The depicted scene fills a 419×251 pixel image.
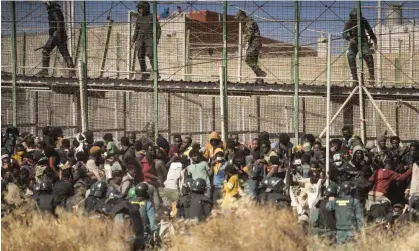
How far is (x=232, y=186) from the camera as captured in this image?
61.9 feet

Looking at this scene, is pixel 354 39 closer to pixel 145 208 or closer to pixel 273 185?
pixel 273 185

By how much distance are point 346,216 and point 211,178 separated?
355 centimetres

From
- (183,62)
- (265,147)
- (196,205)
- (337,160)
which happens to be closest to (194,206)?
(196,205)

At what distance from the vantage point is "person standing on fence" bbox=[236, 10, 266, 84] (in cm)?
2434

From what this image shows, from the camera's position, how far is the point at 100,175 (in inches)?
806

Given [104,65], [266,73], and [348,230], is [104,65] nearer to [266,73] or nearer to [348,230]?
[266,73]

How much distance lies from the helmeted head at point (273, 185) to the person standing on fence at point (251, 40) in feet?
22.7

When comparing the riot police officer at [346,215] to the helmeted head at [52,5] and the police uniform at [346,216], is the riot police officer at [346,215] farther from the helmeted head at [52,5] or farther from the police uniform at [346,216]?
the helmeted head at [52,5]

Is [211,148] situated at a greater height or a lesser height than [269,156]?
greater

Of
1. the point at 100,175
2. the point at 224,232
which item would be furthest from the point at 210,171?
the point at 224,232

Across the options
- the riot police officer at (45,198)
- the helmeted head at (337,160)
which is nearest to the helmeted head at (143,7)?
the helmeted head at (337,160)

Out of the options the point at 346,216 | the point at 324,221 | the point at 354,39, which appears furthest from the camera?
the point at 354,39

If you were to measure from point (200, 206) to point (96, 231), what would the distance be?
7.35 ft

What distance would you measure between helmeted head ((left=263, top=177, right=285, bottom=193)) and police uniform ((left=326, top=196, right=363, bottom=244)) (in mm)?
821
